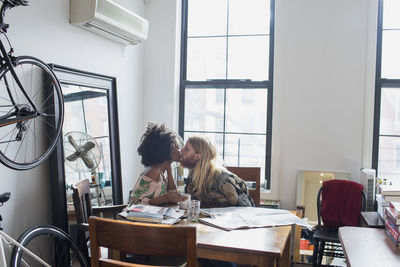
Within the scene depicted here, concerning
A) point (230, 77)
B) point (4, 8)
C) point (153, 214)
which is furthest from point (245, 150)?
point (4, 8)

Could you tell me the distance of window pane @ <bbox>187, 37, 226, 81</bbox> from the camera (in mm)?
4004

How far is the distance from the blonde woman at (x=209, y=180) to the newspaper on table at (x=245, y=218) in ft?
0.30

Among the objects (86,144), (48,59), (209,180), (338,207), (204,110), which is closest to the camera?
(209,180)

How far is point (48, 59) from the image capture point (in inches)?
101

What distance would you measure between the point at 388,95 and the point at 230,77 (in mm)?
1521

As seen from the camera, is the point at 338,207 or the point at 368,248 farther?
the point at 338,207

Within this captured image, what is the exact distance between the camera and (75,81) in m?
2.78

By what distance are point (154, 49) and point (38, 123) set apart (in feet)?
5.92

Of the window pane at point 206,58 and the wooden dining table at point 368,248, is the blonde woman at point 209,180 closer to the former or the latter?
the wooden dining table at point 368,248

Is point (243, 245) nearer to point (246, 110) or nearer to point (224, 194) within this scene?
point (224, 194)

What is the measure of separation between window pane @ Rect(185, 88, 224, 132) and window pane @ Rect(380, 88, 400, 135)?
1544 millimetres

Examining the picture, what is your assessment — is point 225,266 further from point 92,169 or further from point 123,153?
point 123,153

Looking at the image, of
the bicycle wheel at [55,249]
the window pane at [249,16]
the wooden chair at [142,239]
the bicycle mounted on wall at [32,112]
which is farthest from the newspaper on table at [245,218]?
the window pane at [249,16]

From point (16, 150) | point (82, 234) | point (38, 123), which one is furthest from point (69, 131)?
point (82, 234)
